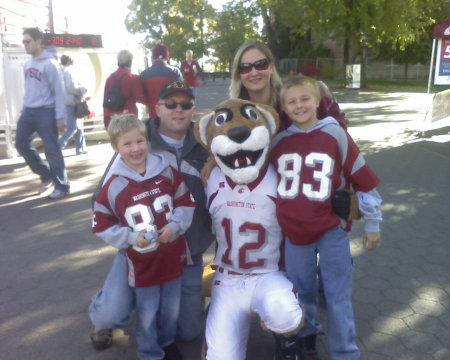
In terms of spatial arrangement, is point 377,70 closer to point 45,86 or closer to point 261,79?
point 45,86

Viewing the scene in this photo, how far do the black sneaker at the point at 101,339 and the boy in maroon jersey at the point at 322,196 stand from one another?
4.25ft

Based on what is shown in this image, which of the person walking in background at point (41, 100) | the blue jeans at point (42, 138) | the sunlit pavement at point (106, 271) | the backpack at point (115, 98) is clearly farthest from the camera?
the backpack at point (115, 98)

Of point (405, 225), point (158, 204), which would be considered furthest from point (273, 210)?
point (405, 225)

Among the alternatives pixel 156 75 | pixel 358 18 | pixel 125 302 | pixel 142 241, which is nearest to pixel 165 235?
pixel 142 241

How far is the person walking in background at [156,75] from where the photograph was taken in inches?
181

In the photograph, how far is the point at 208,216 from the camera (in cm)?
298

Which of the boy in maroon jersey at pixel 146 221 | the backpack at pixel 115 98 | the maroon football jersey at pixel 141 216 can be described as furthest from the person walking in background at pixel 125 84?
the maroon football jersey at pixel 141 216

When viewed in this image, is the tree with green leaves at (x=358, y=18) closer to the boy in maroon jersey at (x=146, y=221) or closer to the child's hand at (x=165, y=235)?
the boy in maroon jersey at (x=146, y=221)

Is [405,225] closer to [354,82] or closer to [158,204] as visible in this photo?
[158,204]

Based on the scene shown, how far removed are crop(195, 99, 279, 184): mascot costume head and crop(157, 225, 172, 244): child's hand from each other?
0.44 metres

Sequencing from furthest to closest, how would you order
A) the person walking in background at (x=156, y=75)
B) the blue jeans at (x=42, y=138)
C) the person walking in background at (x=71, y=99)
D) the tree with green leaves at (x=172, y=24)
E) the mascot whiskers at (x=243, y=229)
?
the tree with green leaves at (x=172, y=24) < the person walking in background at (x=71, y=99) < the blue jeans at (x=42, y=138) < the person walking in background at (x=156, y=75) < the mascot whiskers at (x=243, y=229)

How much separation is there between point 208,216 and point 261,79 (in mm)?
931

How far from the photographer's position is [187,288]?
119 inches

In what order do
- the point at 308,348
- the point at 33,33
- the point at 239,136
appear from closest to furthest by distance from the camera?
the point at 239,136 → the point at 308,348 → the point at 33,33
